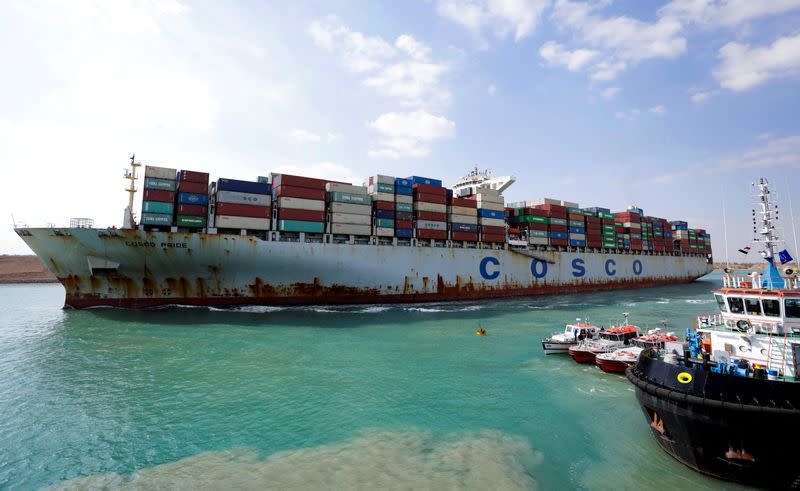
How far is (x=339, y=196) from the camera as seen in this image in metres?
38.4

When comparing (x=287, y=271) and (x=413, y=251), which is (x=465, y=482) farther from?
(x=413, y=251)

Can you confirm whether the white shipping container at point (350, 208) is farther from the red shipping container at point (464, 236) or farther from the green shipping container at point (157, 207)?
the green shipping container at point (157, 207)

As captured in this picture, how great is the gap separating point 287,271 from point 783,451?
1325 inches

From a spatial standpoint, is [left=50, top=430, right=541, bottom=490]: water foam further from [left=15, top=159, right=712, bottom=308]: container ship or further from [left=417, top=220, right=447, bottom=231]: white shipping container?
[left=417, top=220, right=447, bottom=231]: white shipping container

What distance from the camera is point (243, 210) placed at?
33.9m

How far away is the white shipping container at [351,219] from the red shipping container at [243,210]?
6.60 m

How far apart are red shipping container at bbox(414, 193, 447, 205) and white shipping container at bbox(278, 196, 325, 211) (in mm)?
12144

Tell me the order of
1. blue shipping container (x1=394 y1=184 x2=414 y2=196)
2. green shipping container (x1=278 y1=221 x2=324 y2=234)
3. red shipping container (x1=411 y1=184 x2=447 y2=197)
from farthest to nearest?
red shipping container (x1=411 y1=184 x2=447 y2=197), blue shipping container (x1=394 y1=184 x2=414 y2=196), green shipping container (x1=278 y1=221 x2=324 y2=234)

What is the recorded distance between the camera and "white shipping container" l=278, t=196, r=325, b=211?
117 ft

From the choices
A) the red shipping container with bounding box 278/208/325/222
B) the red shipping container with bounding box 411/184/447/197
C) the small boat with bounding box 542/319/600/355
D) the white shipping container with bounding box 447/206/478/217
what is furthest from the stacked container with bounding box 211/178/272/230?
the small boat with bounding box 542/319/600/355

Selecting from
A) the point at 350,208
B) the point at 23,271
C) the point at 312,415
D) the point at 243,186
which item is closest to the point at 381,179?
the point at 350,208

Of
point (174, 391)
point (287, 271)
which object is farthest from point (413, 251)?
point (174, 391)

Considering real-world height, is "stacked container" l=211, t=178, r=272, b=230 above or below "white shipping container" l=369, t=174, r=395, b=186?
below

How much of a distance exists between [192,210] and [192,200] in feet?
3.09
